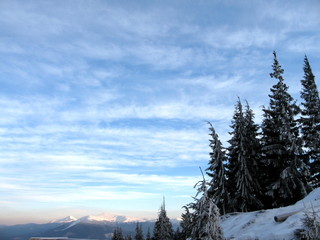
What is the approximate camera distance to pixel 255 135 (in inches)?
1447

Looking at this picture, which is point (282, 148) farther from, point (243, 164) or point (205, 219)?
point (205, 219)

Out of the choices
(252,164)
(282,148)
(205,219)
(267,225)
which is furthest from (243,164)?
(205,219)

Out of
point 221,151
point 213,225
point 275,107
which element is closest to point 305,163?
point 275,107

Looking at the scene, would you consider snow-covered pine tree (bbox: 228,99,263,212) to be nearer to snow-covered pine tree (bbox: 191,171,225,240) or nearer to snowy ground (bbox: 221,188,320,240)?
snowy ground (bbox: 221,188,320,240)

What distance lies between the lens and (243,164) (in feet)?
109

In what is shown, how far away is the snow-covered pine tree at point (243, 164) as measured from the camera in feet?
106

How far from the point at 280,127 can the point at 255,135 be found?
6.99 meters

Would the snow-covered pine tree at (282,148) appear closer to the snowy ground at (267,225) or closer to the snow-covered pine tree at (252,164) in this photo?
the snow-covered pine tree at (252,164)

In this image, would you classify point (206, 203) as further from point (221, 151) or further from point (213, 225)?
point (221, 151)

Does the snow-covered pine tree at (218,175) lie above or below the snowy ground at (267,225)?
above

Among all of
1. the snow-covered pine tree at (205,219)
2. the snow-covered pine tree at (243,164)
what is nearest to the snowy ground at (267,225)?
the snow-covered pine tree at (205,219)

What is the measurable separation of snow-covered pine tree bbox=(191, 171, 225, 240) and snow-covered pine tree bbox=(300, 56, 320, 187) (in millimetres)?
21985

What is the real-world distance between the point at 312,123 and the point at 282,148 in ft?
17.2

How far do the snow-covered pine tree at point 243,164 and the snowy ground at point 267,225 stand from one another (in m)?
12.4
